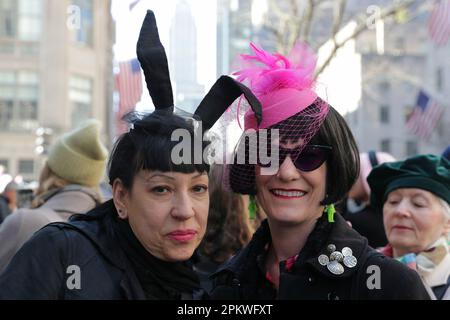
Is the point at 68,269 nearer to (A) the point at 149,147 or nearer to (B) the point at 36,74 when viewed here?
(A) the point at 149,147

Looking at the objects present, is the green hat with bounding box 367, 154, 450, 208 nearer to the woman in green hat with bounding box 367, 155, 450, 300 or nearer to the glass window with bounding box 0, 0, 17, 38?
the woman in green hat with bounding box 367, 155, 450, 300

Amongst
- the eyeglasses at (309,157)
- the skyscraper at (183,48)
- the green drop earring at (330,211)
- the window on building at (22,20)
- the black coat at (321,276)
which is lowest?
the black coat at (321,276)

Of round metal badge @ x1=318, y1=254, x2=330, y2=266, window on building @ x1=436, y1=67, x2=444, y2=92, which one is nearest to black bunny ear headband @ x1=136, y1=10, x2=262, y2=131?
round metal badge @ x1=318, y1=254, x2=330, y2=266

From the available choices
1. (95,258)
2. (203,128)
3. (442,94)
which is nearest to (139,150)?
(203,128)

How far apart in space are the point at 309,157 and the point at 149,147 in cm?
64

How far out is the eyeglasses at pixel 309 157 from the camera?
2215mm

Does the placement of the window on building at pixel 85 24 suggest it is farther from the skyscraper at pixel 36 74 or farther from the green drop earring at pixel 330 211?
the green drop earring at pixel 330 211

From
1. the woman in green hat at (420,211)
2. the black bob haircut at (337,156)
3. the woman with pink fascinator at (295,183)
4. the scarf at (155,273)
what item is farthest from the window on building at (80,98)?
the scarf at (155,273)

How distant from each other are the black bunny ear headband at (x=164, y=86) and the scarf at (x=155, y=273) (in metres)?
0.38

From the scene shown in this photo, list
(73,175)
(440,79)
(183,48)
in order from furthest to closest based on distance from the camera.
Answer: (440,79) → (183,48) → (73,175)

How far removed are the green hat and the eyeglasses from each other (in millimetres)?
1068

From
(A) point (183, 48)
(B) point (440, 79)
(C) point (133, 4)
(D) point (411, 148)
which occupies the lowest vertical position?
(D) point (411, 148)

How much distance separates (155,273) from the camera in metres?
1.82

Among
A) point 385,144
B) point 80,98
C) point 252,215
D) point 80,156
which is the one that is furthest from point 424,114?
point 385,144
